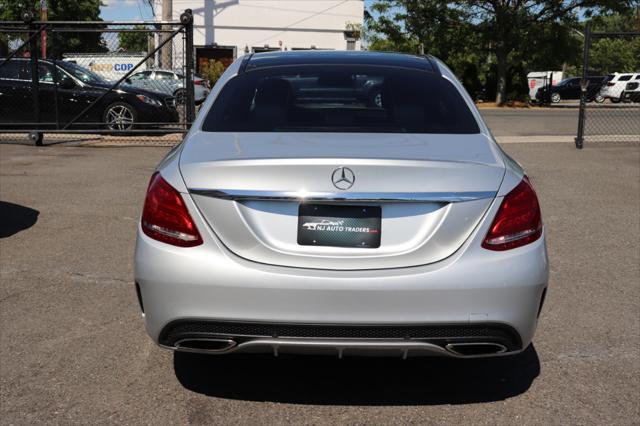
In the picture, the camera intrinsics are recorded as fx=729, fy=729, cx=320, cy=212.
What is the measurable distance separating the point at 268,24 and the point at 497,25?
60.8 ft

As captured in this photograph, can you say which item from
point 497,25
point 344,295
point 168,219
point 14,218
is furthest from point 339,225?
point 497,25

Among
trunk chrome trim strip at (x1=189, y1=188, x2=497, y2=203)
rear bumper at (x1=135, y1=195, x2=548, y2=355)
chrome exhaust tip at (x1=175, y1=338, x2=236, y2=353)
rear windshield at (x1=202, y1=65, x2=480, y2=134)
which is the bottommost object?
chrome exhaust tip at (x1=175, y1=338, x2=236, y2=353)

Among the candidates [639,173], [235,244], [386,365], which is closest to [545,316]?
[386,365]

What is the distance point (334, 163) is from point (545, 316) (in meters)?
2.40

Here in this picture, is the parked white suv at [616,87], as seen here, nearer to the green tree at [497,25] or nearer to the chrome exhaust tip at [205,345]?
the green tree at [497,25]

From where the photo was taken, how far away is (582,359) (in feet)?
13.4

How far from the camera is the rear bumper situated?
9.78ft

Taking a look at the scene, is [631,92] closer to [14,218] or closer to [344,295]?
[14,218]

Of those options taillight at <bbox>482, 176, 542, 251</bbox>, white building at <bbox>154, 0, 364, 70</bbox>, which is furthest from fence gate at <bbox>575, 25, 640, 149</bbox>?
A: white building at <bbox>154, 0, 364, 70</bbox>

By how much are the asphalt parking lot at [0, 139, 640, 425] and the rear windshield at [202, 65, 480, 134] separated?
1.30 meters

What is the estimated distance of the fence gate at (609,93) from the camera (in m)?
13.6

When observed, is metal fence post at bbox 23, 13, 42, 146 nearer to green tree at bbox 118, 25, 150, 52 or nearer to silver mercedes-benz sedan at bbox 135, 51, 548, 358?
green tree at bbox 118, 25, 150, 52

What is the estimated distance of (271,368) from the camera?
12.9ft

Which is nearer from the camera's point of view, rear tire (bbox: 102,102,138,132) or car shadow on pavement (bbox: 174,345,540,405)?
car shadow on pavement (bbox: 174,345,540,405)
